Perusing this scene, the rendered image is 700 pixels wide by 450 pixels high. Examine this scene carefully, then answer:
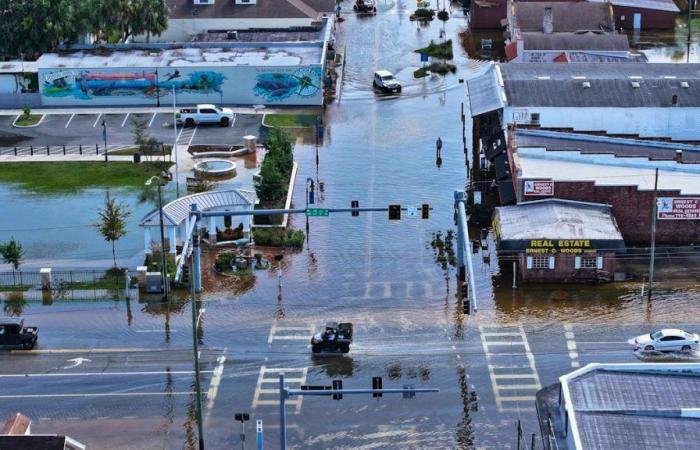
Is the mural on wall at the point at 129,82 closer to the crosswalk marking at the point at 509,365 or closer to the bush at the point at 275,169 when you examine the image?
the bush at the point at 275,169

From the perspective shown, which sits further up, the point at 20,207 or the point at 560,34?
the point at 560,34

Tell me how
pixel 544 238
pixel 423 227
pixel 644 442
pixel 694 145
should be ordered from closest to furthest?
pixel 644 442 < pixel 544 238 < pixel 423 227 < pixel 694 145

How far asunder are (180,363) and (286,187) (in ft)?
85.2

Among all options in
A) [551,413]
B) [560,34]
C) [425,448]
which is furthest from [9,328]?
[560,34]

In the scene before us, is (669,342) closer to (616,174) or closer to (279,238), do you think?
(616,174)

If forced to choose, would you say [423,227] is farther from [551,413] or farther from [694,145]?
[551,413]

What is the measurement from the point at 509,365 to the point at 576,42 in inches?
2320

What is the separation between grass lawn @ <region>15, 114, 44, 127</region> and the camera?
109000mm

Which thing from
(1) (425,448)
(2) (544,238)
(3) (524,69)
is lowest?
(1) (425,448)

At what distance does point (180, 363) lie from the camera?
67375 mm

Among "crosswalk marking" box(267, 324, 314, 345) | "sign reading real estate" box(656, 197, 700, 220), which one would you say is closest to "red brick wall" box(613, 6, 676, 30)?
"sign reading real estate" box(656, 197, 700, 220)

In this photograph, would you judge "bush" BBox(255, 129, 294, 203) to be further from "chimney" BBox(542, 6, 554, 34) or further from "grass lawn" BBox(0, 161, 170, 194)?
"chimney" BBox(542, 6, 554, 34)

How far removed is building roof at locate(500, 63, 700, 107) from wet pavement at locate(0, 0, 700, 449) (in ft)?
39.7

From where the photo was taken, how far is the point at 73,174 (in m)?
96.9
